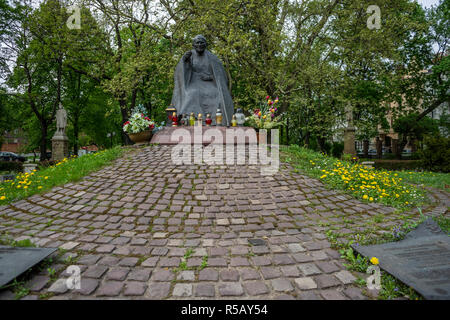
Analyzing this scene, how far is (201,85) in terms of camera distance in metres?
9.49

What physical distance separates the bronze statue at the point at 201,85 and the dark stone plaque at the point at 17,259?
6697mm

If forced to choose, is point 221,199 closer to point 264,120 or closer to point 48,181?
point 264,120

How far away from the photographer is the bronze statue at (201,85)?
29.8ft

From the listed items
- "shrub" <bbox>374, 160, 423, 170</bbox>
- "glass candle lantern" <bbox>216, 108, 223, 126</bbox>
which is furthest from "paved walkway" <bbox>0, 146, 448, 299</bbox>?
"shrub" <bbox>374, 160, 423, 170</bbox>

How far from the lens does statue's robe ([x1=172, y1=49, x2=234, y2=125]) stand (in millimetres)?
9047

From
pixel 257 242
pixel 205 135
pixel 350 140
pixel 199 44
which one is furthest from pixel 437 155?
pixel 257 242

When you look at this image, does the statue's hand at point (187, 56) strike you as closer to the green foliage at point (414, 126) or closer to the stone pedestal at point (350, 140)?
the stone pedestal at point (350, 140)

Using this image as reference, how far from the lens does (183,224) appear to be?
4133 mm

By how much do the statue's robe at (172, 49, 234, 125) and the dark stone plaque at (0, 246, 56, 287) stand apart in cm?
667

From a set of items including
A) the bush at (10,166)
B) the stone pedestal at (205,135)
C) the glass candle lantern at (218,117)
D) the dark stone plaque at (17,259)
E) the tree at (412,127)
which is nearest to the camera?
the dark stone plaque at (17,259)

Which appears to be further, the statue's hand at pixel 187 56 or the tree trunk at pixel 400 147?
the tree trunk at pixel 400 147

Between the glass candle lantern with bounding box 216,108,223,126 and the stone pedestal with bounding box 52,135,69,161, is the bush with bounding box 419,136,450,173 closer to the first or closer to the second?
the glass candle lantern with bounding box 216,108,223,126

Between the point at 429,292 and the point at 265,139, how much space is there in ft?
19.5

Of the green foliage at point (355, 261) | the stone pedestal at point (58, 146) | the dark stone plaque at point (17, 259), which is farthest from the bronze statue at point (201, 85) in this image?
the stone pedestal at point (58, 146)
